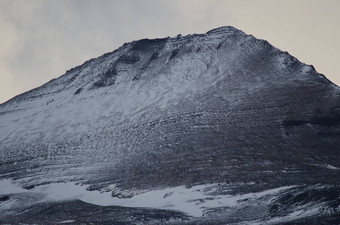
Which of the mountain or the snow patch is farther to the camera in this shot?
the snow patch

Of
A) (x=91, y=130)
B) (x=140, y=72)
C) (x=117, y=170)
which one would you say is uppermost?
(x=140, y=72)

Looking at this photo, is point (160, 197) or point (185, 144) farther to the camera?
point (185, 144)

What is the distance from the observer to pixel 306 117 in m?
45.3

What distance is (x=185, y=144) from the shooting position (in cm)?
4503

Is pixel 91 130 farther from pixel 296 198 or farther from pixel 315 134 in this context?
pixel 296 198

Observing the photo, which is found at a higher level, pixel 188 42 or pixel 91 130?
pixel 188 42

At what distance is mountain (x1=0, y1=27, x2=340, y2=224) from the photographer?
3188cm

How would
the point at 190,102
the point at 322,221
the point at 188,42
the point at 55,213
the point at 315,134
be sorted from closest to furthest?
the point at 322,221 → the point at 55,213 → the point at 315,134 → the point at 190,102 → the point at 188,42

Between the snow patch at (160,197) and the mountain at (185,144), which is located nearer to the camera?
the mountain at (185,144)

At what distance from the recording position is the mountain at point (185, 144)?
105 ft

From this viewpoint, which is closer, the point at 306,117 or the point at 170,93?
the point at 306,117

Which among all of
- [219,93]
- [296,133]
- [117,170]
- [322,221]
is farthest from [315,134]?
[322,221]

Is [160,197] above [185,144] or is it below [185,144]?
below

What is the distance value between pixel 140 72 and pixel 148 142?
21185 mm
